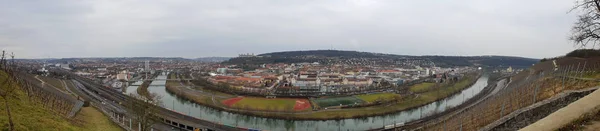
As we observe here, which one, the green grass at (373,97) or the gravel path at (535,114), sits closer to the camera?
the gravel path at (535,114)

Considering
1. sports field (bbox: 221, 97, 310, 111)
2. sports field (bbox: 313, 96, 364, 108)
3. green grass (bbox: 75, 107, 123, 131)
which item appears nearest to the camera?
green grass (bbox: 75, 107, 123, 131)

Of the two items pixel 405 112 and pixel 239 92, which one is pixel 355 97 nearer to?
pixel 405 112

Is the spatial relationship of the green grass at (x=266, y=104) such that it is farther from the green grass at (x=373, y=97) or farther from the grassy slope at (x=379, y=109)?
the green grass at (x=373, y=97)

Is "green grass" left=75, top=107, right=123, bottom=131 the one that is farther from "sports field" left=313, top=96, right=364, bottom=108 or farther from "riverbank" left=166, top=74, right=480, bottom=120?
"sports field" left=313, top=96, right=364, bottom=108

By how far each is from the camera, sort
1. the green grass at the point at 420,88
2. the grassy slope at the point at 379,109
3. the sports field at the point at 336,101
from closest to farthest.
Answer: the grassy slope at the point at 379,109 → the sports field at the point at 336,101 → the green grass at the point at 420,88

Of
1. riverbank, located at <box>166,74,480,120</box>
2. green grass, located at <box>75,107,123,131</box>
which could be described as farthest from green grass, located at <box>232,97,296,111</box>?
green grass, located at <box>75,107,123,131</box>

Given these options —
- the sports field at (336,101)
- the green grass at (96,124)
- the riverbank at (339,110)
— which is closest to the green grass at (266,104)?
the riverbank at (339,110)
